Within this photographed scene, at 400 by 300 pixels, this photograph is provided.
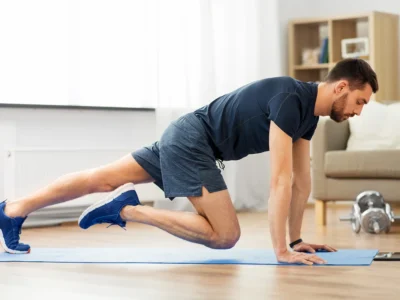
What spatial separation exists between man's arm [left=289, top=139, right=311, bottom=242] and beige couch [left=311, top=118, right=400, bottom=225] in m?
1.35

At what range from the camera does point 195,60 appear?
5.55 metres

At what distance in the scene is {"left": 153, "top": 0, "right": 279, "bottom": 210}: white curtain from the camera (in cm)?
540

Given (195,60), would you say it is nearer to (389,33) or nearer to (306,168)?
(389,33)

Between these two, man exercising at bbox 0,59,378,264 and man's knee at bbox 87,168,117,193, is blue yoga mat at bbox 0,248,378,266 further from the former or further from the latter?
man's knee at bbox 87,168,117,193

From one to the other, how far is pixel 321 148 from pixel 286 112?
1.84 m

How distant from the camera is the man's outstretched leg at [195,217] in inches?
117

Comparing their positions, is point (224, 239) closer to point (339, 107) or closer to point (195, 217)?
point (195, 217)

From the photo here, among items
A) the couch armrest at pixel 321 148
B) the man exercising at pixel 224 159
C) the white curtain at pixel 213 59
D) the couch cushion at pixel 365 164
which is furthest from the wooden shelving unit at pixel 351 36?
the man exercising at pixel 224 159

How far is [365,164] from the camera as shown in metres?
4.38

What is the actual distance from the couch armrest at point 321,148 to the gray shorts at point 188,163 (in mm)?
1612

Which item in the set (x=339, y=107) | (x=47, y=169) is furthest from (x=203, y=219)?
(x=47, y=169)

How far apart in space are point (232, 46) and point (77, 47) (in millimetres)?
1295

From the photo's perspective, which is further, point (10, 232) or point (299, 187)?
point (10, 232)

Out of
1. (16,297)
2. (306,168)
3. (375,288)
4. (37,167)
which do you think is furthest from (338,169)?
(16,297)
